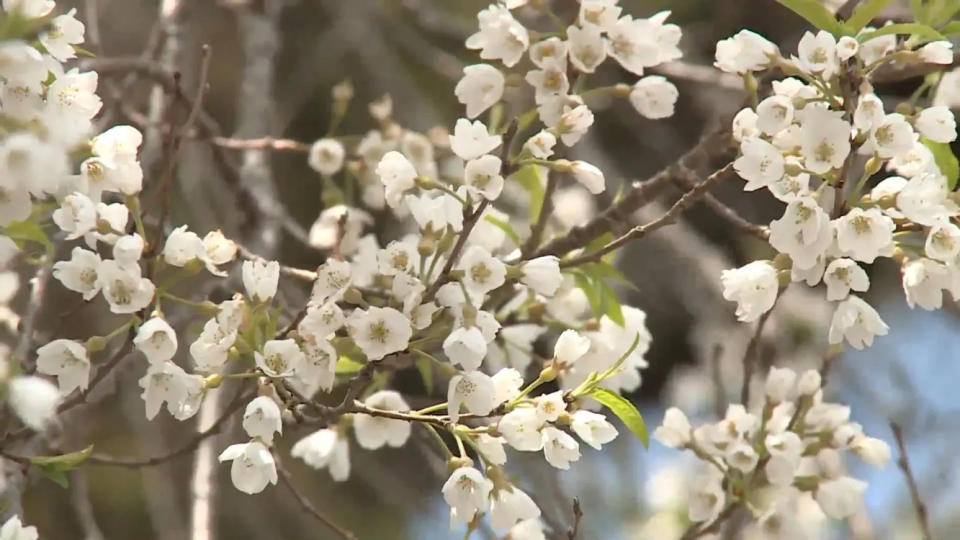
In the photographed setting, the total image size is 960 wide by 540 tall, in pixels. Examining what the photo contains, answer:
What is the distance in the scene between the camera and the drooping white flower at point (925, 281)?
1.31 metres

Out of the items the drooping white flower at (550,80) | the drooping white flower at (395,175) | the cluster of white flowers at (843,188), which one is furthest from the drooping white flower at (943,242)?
Answer: the drooping white flower at (395,175)

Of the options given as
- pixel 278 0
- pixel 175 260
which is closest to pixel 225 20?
pixel 278 0

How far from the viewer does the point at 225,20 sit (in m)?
3.56

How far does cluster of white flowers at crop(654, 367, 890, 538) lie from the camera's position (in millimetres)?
1636

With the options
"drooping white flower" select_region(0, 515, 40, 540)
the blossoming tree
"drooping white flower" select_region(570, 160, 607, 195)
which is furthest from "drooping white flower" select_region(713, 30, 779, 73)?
"drooping white flower" select_region(0, 515, 40, 540)

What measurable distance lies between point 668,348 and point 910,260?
2.99m

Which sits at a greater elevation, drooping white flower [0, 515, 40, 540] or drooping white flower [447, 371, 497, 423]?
drooping white flower [447, 371, 497, 423]

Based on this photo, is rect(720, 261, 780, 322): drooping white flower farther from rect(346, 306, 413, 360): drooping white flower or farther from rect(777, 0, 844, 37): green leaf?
rect(346, 306, 413, 360): drooping white flower

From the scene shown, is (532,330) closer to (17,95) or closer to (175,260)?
(175,260)

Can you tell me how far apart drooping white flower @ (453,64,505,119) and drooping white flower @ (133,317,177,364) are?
19.6 inches

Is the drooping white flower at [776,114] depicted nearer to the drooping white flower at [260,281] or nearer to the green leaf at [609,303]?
the green leaf at [609,303]

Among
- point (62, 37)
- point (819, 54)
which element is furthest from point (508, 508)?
point (62, 37)

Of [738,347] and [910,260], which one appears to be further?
[738,347]

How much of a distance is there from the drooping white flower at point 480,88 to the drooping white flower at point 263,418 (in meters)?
0.48
